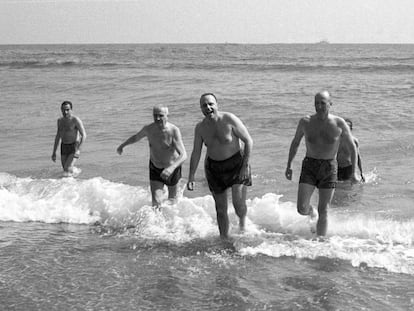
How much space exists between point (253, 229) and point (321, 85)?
18978mm

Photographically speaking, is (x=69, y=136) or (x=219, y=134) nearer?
(x=219, y=134)

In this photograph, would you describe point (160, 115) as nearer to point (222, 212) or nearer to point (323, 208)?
point (222, 212)

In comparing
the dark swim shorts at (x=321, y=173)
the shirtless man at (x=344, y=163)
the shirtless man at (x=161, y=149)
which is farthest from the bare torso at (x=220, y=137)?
the shirtless man at (x=344, y=163)

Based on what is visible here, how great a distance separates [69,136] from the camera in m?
10.2

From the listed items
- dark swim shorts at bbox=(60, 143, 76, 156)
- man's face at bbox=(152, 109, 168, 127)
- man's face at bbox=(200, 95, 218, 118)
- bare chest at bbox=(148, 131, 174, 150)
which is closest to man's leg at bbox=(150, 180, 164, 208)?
bare chest at bbox=(148, 131, 174, 150)

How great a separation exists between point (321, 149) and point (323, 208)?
2.26 ft

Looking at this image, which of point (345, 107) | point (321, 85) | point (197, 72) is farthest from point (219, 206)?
point (197, 72)

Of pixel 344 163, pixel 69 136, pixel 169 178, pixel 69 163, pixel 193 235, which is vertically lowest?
pixel 193 235

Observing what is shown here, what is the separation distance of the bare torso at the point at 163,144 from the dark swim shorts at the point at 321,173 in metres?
1.83

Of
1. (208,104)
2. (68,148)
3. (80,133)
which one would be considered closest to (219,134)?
(208,104)

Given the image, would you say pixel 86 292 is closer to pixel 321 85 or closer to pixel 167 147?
pixel 167 147

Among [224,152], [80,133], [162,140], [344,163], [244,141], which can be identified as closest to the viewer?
[244,141]

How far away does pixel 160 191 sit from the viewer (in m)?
7.49

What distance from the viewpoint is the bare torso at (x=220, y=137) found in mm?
6199
